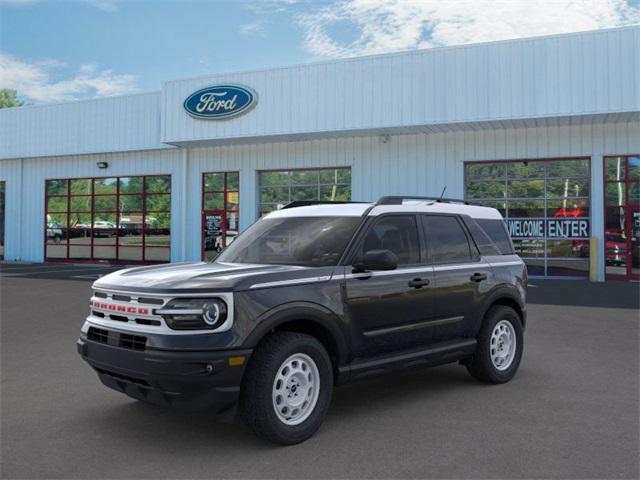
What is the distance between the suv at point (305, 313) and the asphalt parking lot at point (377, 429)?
344 millimetres

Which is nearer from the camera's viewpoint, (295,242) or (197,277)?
(197,277)

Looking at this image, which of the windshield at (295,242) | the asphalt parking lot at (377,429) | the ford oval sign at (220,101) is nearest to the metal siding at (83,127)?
the ford oval sign at (220,101)

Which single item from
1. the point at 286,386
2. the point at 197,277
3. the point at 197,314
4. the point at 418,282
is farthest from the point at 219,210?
the point at 197,314

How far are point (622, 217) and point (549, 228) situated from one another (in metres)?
2.04

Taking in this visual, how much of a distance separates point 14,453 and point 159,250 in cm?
2101

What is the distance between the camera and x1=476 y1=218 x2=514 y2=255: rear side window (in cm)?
672

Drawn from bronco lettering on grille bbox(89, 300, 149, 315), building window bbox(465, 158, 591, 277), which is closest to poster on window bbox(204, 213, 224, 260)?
building window bbox(465, 158, 591, 277)

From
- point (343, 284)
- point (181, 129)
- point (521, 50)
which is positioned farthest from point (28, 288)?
point (521, 50)

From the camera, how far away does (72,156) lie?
89.9 ft

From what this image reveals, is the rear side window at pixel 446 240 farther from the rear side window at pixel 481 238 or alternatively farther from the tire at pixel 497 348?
the tire at pixel 497 348

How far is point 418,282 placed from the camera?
5555 millimetres

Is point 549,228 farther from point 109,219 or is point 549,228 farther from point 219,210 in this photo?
point 109,219

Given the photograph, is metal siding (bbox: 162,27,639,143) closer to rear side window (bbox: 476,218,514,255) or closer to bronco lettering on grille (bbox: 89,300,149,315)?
rear side window (bbox: 476,218,514,255)

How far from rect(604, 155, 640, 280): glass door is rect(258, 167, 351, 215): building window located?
8.12 meters
